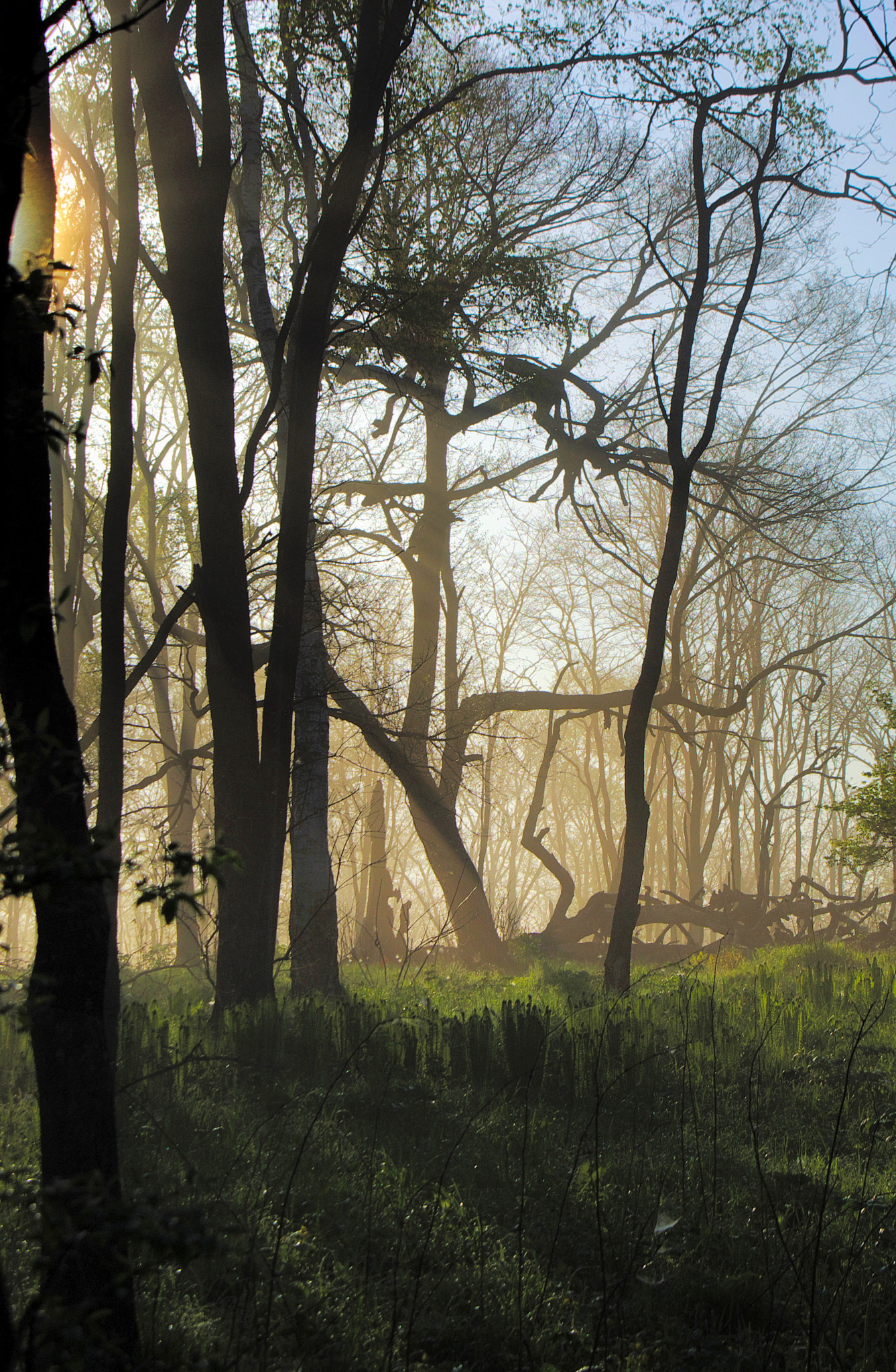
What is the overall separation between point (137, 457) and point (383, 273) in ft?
31.1

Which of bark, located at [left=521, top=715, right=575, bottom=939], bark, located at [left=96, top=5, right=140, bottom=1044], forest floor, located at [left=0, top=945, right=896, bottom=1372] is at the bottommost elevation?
forest floor, located at [left=0, top=945, right=896, bottom=1372]

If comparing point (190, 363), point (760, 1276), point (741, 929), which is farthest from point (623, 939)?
point (741, 929)

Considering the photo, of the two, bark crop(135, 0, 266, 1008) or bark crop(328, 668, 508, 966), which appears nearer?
bark crop(135, 0, 266, 1008)

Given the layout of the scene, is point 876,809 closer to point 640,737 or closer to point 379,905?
point 640,737

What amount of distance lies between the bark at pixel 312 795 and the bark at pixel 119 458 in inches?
108

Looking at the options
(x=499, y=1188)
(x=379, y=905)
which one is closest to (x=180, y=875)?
(x=499, y=1188)

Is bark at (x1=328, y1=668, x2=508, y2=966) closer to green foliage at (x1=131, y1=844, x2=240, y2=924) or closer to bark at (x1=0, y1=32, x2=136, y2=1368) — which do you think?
bark at (x1=0, y1=32, x2=136, y2=1368)

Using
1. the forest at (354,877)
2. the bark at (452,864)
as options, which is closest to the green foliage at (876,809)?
the forest at (354,877)

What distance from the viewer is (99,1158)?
7.54 feet

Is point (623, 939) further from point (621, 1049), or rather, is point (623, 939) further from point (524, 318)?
point (524, 318)

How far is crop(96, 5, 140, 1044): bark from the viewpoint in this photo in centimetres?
527

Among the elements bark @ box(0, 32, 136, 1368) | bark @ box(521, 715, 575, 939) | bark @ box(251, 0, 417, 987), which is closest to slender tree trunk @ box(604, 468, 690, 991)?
bark @ box(251, 0, 417, 987)

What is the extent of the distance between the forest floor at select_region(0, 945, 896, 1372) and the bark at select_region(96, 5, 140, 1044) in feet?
4.27

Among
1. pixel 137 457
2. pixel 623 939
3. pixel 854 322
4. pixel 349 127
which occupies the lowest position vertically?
pixel 623 939
